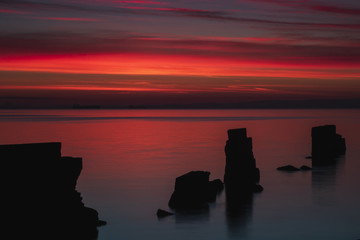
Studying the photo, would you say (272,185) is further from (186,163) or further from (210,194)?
(186,163)

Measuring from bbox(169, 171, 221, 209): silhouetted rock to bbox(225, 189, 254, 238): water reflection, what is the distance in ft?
5.41

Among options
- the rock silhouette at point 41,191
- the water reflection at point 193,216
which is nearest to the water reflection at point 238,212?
the water reflection at point 193,216

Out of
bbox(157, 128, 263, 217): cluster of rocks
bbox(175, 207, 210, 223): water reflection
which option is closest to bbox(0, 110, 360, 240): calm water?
bbox(175, 207, 210, 223): water reflection

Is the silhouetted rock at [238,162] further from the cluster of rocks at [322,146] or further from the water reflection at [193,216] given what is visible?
the cluster of rocks at [322,146]

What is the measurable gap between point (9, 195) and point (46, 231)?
172 centimetres

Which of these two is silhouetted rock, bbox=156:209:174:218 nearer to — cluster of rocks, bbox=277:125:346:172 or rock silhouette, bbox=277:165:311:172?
rock silhouette, bbox=277:165:311:172

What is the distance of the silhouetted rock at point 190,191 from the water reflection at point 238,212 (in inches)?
64.9

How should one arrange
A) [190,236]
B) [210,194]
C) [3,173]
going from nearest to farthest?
[3,173], [190,236], [210,194]

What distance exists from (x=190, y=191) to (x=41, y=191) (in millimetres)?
11863

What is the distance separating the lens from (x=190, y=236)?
21938mm

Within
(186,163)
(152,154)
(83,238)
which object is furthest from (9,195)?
(152,154)

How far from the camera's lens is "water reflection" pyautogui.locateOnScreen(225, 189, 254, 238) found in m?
23.4

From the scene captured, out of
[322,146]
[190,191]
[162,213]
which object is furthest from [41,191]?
[322,146]

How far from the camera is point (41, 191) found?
51.7 ft
